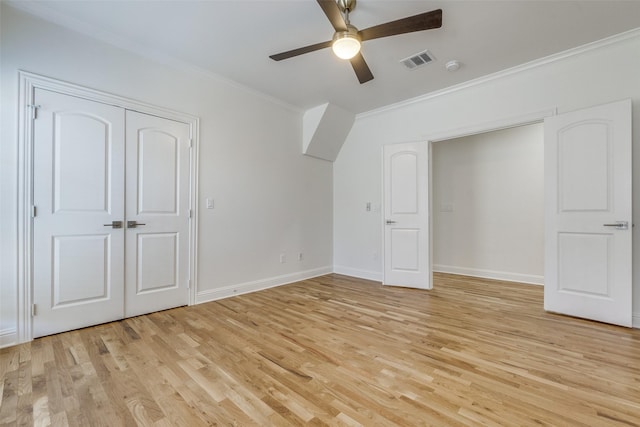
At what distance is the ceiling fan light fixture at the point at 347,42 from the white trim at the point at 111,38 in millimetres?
1935

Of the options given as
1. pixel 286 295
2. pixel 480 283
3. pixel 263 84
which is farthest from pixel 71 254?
pixel 480 283

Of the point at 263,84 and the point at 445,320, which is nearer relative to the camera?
the point at 445,320

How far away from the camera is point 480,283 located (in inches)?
173

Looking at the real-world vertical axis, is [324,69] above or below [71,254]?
above

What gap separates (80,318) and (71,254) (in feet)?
1.95

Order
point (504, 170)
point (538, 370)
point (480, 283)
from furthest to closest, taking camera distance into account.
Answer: point (504, 170), point (480, 283), point (538, 370)

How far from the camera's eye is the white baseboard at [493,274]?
435 cm

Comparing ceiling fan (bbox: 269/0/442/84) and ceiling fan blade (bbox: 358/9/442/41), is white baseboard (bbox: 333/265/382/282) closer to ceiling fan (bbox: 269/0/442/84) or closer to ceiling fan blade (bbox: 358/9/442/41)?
ceiling fan (bbox: 269/0/442/84)

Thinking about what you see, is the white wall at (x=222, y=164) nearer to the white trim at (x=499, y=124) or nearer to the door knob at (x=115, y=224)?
the door knob at (x=115, y=224)

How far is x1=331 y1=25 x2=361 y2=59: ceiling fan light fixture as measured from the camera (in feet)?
7.02

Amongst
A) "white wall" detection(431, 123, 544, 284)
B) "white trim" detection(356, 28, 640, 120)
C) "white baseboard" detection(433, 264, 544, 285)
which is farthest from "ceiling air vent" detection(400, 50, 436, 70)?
"white baseboard" detection(433, 264, 544, 285)

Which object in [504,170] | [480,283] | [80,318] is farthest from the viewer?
[504,170]

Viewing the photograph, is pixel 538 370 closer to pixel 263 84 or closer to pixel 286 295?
pixel 286 295

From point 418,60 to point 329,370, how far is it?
315 centimetres
